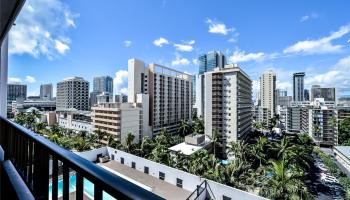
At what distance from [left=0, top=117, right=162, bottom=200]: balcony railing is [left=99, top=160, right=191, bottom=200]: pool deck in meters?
7.16

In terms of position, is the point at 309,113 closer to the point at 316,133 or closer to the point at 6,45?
the point at 316,133

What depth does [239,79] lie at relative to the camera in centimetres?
1944

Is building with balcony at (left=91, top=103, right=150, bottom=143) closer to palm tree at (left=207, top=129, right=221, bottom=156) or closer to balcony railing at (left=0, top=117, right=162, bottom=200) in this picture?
palm tree at (left=207, top=129, right=221, bottom=156)

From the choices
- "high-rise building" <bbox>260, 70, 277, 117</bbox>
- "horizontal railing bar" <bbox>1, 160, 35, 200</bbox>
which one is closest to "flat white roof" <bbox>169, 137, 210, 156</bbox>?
"horizontal railing bar" <bbox>1, 160, 35, 200</bbox>

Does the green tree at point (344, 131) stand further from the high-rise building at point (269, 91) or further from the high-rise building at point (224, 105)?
the high-rise building at point (269, 91)

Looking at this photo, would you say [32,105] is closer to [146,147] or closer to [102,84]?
[146,147]

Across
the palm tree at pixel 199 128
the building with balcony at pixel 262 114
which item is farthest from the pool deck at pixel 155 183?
the building with balcony at pixel 262 114

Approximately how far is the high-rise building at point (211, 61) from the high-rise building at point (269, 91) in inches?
1192

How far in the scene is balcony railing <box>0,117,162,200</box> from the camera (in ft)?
1.19

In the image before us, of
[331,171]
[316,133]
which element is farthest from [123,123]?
[316,133]

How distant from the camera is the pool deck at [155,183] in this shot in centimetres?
828

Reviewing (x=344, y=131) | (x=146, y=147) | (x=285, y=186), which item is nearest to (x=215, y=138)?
(x=146, y=147)

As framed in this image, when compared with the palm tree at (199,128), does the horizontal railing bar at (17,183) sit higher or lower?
higher

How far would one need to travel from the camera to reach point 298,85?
7912cm
